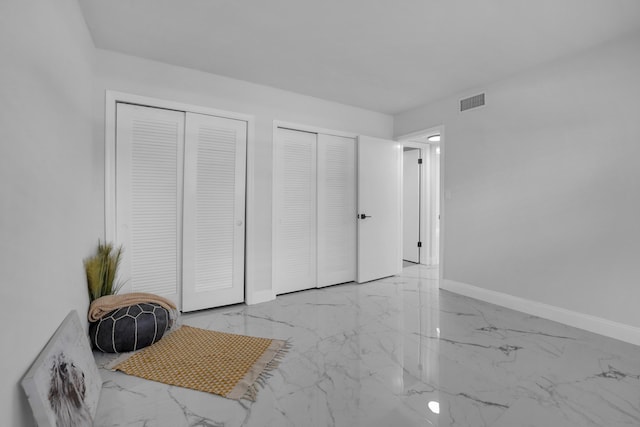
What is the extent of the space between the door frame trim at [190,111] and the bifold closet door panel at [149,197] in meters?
0.04

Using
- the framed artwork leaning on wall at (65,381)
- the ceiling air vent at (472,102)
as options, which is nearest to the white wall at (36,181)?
the framed artwork leaning on wall at (65,381)

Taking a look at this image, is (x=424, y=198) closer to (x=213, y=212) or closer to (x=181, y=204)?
(x=213, y=212)

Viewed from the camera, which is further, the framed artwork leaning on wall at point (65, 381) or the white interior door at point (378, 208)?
the white interior door at point (378, 208)

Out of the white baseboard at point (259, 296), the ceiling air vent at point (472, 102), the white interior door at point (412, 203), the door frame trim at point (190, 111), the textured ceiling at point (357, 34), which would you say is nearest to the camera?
the textured ceiling at point (357, 34)

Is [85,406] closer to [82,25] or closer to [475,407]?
[475,407]

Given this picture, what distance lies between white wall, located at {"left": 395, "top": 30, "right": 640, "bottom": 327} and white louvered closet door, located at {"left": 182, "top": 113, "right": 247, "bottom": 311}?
8.44ft

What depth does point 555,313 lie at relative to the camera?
9.12 feet

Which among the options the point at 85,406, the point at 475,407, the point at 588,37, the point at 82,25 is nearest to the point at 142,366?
the point at 85,406

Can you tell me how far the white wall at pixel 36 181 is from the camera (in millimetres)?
1002

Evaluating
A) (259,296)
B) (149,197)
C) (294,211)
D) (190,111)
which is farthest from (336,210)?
(149,197)

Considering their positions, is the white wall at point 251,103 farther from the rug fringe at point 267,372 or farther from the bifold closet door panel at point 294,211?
the rug fringe at point 267,372

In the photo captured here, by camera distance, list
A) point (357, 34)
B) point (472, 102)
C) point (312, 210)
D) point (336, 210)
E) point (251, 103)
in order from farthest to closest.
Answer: point (336, 210)
point (312, 210)
point (472, 102)
point (251, 103)
point (357, 34)

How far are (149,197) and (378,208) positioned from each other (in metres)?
2.84

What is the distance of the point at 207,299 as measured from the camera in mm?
3037
